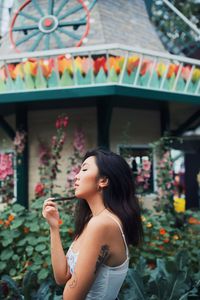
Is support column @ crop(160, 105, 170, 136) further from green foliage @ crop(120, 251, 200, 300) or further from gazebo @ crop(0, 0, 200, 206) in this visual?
green foliage @ crop(120, 251, 200, 300)

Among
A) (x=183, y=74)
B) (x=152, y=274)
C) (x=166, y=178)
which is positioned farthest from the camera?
(x=183, y=74)

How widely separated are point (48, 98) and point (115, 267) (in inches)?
178

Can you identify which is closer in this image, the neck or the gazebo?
the neck

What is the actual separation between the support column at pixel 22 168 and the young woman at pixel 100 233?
16.8 feet

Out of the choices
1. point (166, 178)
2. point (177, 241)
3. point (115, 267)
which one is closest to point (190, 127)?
point (166, 178)

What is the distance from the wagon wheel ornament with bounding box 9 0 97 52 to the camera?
7070 millimetres

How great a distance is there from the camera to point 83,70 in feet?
19.4

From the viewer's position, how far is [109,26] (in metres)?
7.92

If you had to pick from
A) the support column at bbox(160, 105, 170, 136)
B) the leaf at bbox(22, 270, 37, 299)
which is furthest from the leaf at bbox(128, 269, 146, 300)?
the support column at bbox(160, 105, 170, 136)

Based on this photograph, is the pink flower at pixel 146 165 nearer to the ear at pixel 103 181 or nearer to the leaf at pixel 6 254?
the leaf at pixel 6 254

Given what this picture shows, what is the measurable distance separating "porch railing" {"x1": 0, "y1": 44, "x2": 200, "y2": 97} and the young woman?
4009 millimetres

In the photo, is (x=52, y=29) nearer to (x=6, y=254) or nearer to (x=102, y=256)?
(x=6, y=254)

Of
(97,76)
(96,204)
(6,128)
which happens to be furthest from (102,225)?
(6,128)

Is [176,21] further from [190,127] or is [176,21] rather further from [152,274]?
[152,274]
